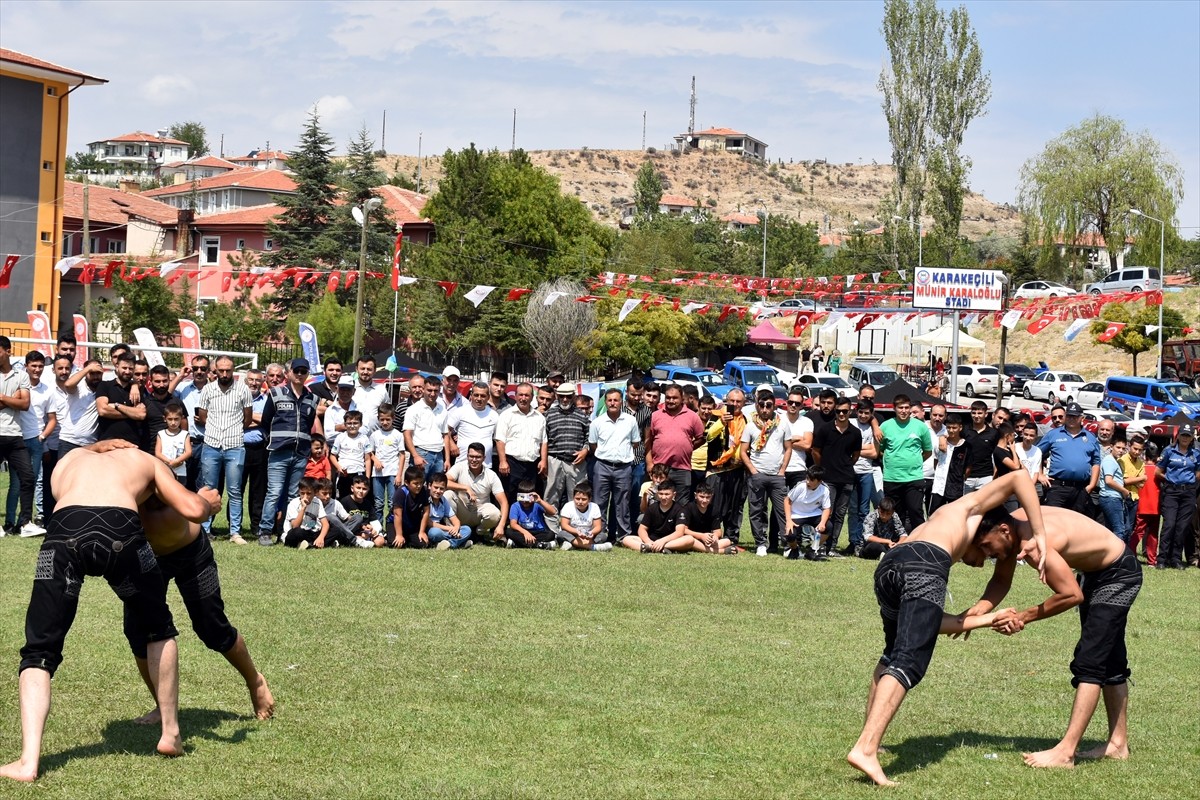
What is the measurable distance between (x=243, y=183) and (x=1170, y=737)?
7844cm

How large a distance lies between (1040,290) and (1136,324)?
12.1m

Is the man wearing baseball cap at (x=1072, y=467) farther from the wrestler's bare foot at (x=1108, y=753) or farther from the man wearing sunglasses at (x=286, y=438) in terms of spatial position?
the wrestler's bare foot at (x=1108, y=753)

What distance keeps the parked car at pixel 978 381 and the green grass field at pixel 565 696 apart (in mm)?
40128

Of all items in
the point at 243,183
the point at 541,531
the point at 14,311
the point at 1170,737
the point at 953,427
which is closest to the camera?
the point at 1170,737

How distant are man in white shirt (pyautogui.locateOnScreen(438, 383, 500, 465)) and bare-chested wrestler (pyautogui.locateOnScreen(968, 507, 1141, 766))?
376 inches

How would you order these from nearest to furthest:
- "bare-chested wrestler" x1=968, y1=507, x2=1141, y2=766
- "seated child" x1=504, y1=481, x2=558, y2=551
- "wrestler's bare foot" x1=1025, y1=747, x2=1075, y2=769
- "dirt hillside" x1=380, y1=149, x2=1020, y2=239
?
"bare-chested wrestler" x1=968, y1=507, x2=1141, y2=766 < "wrestler's bare foot" x1=1025, y1=747, x2=1075, y2=769 < "seated child" x1=504, y1=481, x2=558, y2=551 < "dirt hillside" x1=380, y1=149, x2=1020, y2=239

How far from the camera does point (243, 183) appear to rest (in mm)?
80188

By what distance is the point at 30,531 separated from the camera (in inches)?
543

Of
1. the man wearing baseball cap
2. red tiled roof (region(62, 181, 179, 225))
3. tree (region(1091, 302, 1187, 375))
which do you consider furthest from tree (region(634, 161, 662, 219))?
the man wearing baseball cap

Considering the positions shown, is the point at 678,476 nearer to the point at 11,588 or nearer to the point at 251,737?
the point at 11,588

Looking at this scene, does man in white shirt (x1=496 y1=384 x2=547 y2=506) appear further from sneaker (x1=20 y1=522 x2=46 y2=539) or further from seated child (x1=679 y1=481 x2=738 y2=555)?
sneaker (x1=20 y1=522 x2=46 y2=539)

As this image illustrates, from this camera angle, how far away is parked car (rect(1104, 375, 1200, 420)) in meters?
40.0

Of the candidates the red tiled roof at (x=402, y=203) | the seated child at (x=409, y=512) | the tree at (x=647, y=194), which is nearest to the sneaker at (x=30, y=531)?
the seated child at (x=409, y=512)

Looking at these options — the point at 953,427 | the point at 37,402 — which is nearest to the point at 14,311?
the point at 37,402
